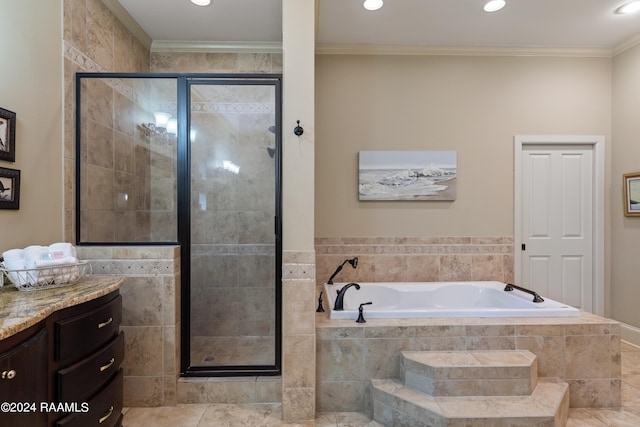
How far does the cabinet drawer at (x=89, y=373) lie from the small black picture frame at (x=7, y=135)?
1.11m

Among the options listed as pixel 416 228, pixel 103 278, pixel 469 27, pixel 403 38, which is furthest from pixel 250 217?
pixel 469 27

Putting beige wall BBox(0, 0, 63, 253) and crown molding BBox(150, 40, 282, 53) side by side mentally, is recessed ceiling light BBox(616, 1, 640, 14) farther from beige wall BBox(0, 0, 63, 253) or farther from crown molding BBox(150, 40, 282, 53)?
beige wall BBox(0, 0, 63, 253)

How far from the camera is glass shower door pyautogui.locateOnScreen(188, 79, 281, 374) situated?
227cm

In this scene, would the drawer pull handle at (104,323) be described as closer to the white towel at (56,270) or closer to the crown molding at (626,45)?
the white towel at (56,270)

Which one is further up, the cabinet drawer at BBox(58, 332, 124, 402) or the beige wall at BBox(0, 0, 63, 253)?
the beige wall at BBox(0, 0, 63, 253)

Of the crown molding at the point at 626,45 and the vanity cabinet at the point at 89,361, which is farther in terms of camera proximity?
the crown molding at the point at 626,45

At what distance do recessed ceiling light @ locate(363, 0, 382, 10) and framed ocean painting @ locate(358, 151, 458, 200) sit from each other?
1198mm

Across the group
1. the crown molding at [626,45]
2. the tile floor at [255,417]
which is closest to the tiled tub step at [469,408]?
the tile floor at [255,417]

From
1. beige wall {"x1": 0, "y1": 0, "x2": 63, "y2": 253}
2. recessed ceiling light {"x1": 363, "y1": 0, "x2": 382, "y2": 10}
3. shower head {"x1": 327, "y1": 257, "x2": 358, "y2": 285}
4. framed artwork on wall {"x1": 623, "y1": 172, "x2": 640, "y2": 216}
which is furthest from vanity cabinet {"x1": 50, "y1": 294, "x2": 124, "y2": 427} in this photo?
framed artwork on wall {"x1": 623, "y1": 172, "x2": 640, "y2": 216}

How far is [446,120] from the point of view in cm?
317

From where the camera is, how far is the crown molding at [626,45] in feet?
9.70

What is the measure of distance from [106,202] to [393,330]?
7.26 ft

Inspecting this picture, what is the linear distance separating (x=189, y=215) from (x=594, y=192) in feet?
12.7

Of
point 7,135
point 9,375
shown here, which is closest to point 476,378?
point 9,375
